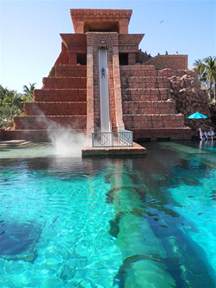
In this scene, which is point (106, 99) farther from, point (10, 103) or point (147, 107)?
point (10, 103)

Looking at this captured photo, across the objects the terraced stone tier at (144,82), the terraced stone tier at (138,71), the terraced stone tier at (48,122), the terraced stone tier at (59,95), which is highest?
the terraced stone tier at (138,71)

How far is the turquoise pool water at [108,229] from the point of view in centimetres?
333

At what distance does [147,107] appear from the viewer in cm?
2103

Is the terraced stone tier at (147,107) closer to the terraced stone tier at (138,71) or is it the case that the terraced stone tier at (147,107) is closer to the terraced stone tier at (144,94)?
the terraced stone tier at (144,94)

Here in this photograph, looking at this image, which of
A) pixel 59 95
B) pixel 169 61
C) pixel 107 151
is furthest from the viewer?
pixel 169 61

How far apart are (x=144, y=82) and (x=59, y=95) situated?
21.2 feet

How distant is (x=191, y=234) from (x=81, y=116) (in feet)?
53.8

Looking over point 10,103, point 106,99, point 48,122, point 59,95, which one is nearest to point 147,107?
point 106,99

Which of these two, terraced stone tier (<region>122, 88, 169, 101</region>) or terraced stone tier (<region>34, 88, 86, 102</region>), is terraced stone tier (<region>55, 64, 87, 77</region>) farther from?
terraced stone tier (<region>122, 88, 169, 101</region>)

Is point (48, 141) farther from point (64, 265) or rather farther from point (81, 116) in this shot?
point (64, 265)

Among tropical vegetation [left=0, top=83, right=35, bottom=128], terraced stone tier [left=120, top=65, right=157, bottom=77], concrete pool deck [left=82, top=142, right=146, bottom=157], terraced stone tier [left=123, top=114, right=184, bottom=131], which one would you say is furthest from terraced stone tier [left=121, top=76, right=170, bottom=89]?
tropical vegetation [left=0, top=83, right=35, bottom=128]

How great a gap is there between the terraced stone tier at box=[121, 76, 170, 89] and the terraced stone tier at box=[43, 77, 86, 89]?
3.20 m

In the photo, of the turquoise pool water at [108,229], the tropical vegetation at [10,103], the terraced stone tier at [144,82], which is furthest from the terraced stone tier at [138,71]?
the tropical vegetation at [10,103]

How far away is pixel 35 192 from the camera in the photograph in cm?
700
